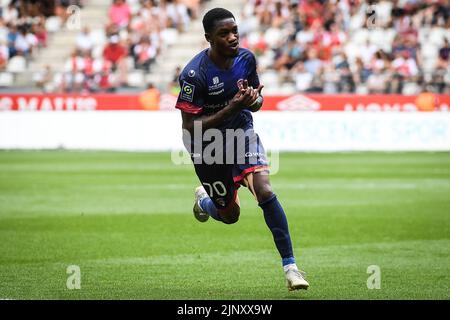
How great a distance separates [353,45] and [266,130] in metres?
5.10

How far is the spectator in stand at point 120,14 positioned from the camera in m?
32.3

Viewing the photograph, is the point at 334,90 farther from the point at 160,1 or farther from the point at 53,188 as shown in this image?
the point at 53,188

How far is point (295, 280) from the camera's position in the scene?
26.1 feet

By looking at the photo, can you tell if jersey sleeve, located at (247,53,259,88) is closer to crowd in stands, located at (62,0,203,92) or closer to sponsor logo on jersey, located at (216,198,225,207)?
sponsor logo on jersey, located at (216,198,225,207)

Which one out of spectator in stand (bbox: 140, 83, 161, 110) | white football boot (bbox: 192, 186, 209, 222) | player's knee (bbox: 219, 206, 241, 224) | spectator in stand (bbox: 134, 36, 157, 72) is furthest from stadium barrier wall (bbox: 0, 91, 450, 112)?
player's knee (bbox: 219, 206, 241, 224)

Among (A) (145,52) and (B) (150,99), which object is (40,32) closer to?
(A) (145,52)

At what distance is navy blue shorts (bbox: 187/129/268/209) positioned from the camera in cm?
865

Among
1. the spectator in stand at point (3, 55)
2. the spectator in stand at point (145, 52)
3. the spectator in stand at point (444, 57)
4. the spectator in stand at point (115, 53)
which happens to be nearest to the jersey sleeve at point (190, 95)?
the spectator in stand at point (444, 57)

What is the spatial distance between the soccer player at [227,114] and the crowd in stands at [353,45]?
17.7m

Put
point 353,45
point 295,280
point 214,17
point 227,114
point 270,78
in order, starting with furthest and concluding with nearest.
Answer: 1. point 353,45
2. point 270,78
3. point 214,17
4. point 227,114
5. point 295,280

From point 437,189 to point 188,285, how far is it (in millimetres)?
9800

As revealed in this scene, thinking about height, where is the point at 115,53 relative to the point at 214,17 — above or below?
above

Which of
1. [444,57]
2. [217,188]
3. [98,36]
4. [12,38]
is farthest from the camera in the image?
[12,38]

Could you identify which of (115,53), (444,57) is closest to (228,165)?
(444,57)
